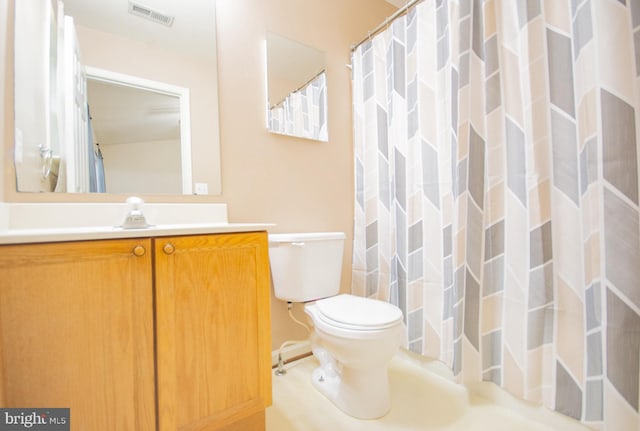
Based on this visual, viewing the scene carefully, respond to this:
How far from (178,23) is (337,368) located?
1.89 m

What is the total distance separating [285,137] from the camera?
5.44 ft

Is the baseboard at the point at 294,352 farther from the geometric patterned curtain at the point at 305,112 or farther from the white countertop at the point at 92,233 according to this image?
the geometric patterned curtain at the point at 305,112

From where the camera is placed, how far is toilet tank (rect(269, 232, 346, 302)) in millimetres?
1441

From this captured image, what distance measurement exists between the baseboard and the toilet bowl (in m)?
0.35

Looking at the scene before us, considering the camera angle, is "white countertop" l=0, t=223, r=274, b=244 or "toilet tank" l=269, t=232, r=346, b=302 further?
"toilet tank" l=269, t=232, r=346, b=302

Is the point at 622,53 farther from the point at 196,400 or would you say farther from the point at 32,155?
the point at 32,155

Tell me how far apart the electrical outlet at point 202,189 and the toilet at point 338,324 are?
41cm

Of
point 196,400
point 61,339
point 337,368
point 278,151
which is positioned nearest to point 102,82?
point 278,151

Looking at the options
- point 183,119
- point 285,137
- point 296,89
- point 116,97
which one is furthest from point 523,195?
point 116,97

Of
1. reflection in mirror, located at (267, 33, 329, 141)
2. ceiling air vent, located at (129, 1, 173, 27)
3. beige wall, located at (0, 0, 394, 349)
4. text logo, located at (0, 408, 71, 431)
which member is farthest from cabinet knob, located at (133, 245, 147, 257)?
ceiling air vent, located at (129, 1, 173, 27)

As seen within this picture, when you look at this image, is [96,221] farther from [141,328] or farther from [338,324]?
[338,324]

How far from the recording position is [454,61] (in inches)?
49.5

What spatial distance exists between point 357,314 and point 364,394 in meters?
0.35

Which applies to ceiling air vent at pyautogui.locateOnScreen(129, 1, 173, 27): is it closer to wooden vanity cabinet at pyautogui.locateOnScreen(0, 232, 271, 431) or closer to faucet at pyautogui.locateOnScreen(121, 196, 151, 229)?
faucet at pyautogui.locateOnScreen(121, 196, 151, 229)
